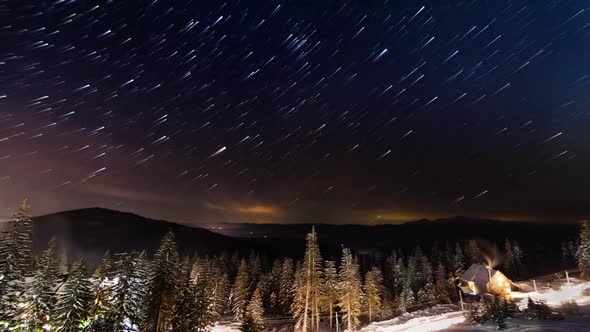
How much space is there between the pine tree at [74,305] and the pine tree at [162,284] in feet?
18.9

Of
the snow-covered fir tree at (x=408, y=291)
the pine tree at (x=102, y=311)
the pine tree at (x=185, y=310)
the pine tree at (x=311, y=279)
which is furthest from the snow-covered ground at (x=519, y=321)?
the pine tree at (x=102, y=311)

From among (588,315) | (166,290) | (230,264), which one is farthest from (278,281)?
(588,315)

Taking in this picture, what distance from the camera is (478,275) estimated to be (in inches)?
2211

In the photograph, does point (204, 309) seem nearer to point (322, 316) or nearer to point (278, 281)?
point (322, 316)

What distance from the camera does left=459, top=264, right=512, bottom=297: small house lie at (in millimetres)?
52438

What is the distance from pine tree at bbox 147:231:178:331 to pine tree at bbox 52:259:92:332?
18.9ft

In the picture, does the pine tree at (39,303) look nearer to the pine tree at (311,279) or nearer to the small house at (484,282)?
the pine tree at (311,279)

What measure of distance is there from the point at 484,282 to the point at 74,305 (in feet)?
178

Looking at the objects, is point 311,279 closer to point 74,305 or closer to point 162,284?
point 162,284

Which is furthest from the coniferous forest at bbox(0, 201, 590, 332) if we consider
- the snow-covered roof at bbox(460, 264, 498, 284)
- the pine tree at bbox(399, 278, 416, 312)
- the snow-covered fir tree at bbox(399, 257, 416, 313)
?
the snow-covered roof at bbox(460, 264, 498, 284)

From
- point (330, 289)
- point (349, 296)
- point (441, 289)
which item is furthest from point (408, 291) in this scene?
point (349, 296)

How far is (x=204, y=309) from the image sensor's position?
41531 mm

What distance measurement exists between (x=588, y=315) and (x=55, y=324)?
136 feet

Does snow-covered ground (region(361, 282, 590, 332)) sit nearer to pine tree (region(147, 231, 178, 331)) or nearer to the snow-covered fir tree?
the snow-covered fir tree
